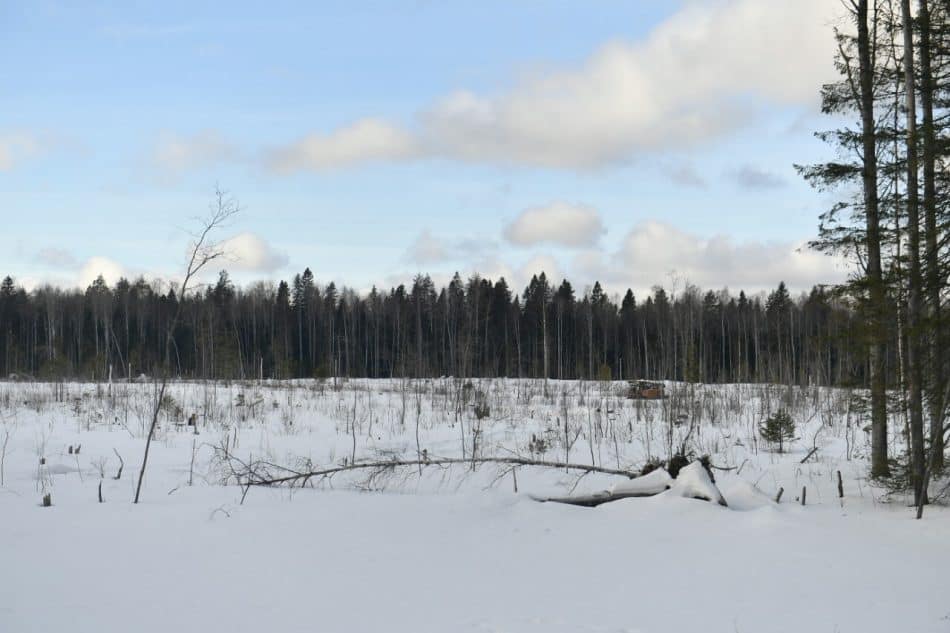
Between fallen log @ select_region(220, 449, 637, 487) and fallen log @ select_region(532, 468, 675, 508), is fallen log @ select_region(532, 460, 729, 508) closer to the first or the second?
fallen log @ select_region(532, 468, 675, 508)

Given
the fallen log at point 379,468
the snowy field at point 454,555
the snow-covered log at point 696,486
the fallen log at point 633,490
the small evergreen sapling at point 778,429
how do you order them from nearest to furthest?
the snowy field at point 454,555, the snow-covered log at point 696,486, the fallen log at point 633,490, the fallen log at point 379,468, the small evergreen sapling at point 778,429

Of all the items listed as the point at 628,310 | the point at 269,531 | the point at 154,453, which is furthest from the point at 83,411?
the point at 628,310

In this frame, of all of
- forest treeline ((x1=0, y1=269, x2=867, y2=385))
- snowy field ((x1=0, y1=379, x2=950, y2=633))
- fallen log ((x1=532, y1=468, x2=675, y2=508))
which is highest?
forest treeline ((x1=0, y1=269, x2=867, y2=385))

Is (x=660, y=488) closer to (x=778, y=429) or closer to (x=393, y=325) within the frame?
(x=778, y=429)

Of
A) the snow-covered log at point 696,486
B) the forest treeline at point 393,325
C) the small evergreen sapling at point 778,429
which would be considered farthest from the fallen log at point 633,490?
the forest treeline at point 393,325

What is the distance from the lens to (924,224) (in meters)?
6.94

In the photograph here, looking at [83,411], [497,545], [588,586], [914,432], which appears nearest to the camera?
[588,586]

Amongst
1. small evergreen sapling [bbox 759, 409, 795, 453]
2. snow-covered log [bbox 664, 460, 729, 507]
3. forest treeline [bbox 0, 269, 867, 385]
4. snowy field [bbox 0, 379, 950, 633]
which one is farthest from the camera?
forest treeline [bbox 0, 269, 867, 385]

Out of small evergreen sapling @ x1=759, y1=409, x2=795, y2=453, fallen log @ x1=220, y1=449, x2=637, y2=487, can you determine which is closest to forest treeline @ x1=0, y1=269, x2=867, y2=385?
small evergreen sapling @ x1=759, y1=409, x2=795, y2=453

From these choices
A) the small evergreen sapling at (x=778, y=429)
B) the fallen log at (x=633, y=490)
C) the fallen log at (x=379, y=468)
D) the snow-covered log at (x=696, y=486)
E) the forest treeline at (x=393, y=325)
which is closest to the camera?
the snow-covered log at (x=696, y=486)

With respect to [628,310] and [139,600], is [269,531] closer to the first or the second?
[139,600]

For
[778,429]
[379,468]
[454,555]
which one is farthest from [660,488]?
[778,429]

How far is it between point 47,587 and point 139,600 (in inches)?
27.8

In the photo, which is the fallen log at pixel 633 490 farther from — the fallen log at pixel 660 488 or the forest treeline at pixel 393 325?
the forest treeline at pixel 393 325
